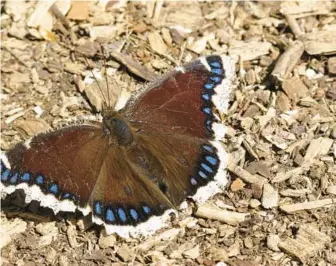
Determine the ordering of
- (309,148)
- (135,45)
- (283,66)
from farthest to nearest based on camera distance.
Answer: (135,45) < (283,66) < (309,148)

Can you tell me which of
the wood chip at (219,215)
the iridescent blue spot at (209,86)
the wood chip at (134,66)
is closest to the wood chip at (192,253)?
the wood chip at (219,215)

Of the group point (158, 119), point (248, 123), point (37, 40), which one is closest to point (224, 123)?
point (248, 123)

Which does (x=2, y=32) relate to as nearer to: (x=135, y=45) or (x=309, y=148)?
(x=135, y=45)

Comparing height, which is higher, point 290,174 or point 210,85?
point 210,85

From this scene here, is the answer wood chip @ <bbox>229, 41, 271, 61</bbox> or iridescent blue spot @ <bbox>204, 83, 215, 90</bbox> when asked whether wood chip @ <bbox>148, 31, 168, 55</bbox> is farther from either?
iridescent blue spot @ <bbox>204, 83, 215, 90</bbox>

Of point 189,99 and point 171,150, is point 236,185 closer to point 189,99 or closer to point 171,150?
point 171,150

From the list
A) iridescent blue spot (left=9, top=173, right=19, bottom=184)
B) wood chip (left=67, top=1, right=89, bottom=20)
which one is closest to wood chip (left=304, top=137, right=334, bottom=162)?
iridescent blue spot (left=9, top=173, right=19, bottom=184)

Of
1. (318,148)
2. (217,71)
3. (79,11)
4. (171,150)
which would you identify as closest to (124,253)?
A: (171,150)
